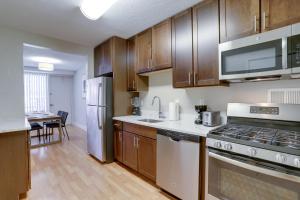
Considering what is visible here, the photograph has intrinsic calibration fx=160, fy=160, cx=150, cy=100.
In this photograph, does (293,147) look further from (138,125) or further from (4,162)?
(4,162)

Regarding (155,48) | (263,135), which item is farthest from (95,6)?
(263,135)

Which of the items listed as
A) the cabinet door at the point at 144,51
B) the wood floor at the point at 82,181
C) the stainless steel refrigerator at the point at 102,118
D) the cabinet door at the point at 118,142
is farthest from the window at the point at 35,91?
the cabinet door at the point at 144,51

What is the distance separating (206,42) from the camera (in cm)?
185

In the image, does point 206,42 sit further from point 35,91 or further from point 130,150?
point 35,91

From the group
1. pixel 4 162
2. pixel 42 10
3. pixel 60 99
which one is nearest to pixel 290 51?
pixel 42 10

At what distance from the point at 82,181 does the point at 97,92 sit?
148cm

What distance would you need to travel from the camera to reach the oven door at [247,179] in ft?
3.51

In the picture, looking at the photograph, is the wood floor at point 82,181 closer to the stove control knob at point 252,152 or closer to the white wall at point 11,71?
the white wall at point 11,71

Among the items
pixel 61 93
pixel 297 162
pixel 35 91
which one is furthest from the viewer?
pixel 61 93

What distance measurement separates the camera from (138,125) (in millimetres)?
2408

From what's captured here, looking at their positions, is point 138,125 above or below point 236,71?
below

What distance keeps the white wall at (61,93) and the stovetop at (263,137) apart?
6.81 m

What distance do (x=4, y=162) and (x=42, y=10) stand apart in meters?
1.91

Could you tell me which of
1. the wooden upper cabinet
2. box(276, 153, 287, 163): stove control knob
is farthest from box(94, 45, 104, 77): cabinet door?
box(276, 153, 287, 163): stove control knob
